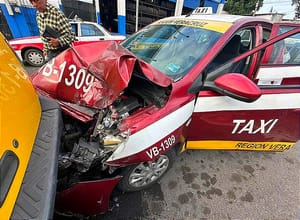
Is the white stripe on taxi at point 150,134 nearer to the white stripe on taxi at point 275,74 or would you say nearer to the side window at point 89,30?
the white stripe on taxi at point 275,74

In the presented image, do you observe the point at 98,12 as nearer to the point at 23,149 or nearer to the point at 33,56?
the point at 33,56

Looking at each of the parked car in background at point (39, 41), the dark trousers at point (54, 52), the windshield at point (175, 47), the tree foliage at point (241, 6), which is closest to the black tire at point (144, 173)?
the windshield at point (175, 47)

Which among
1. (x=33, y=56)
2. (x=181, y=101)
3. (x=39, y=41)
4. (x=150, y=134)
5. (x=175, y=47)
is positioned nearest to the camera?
(x=150, y=134)

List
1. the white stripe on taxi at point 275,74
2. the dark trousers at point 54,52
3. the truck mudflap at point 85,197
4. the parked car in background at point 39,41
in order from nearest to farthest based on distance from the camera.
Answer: the truck mudflap at point 85,197 → the white stripe on taxi at point 275,74 → the dark trousers at point 54,52 → the parked car in background at point 39,41

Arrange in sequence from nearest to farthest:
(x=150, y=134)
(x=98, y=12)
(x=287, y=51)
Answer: (x=150, y=134) < (x=287, y=51) < (x=98, y=12)

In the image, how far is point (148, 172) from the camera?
188cm

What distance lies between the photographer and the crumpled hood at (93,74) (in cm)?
131

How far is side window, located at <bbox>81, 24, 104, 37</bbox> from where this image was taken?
5363mm

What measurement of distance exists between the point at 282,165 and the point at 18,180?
9.91 ft

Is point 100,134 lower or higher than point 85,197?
higher

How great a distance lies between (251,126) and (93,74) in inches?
68.5

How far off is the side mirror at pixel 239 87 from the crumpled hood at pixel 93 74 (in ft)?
1.60

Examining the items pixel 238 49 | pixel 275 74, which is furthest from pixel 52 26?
pixel 275 74

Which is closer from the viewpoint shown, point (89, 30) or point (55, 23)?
point (55, 23)
